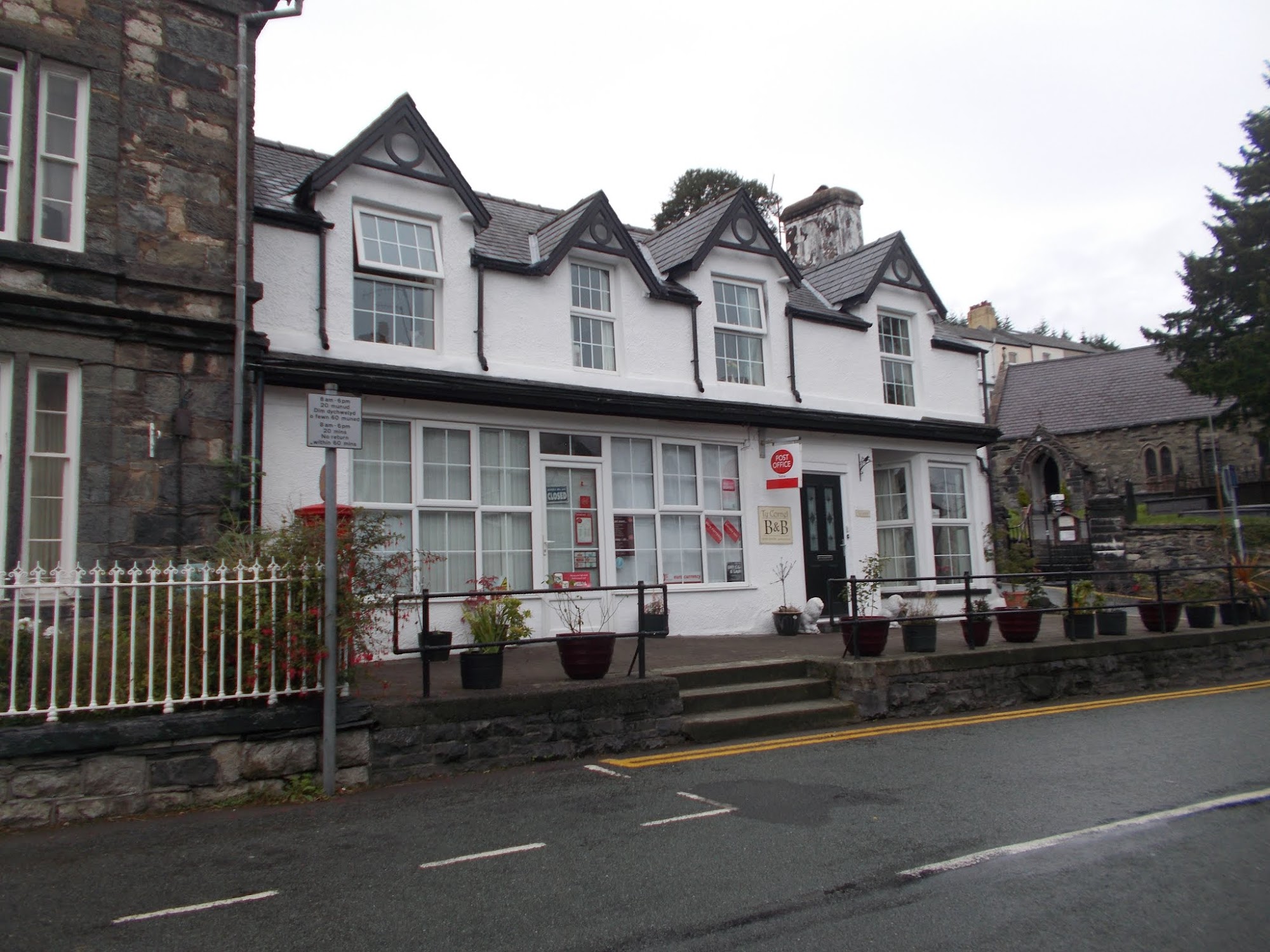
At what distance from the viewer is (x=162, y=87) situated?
29.9 ft

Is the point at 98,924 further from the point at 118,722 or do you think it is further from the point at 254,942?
the point at 118,722

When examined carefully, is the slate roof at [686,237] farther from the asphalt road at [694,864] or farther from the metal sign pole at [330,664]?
the asphalt road at [694,864]

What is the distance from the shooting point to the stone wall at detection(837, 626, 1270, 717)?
987 centimetres

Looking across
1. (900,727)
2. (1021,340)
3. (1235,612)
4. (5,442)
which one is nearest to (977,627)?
(900,727)

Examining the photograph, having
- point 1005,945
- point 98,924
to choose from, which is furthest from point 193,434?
point 1005,945

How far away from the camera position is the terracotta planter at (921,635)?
34.7 ft

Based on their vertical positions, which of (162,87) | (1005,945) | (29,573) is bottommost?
(1005,945)

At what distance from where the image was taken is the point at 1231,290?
101 ft

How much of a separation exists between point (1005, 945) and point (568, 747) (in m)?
4.47

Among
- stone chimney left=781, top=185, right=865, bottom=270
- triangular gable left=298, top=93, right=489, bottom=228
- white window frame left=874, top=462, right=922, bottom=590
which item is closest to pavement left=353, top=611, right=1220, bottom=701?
white window frame left=874, top=462, right=922, bottom=590

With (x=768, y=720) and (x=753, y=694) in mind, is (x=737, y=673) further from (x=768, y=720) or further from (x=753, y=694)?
(x=768, y=720)

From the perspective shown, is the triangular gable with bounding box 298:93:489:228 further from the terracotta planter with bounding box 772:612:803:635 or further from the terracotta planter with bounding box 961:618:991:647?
the terracotta planter with bounding box 961:618:991:647

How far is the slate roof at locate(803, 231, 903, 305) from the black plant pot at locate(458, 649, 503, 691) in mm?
10722

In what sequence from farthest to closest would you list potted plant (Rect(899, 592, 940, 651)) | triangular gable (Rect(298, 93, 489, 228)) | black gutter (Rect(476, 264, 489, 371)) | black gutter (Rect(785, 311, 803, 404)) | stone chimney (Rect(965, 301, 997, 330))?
1. stone chimney (Rect(965, 301, 997, 330))
2. black gutter (Rect(785, 311, 803, 404))
3. black gutter (Rect(476, 264, 489, 371))
4. triangular gable (Rect(298, 93, 489, 228))
5. potted plant (Rect(899, 592, 940, 651))
